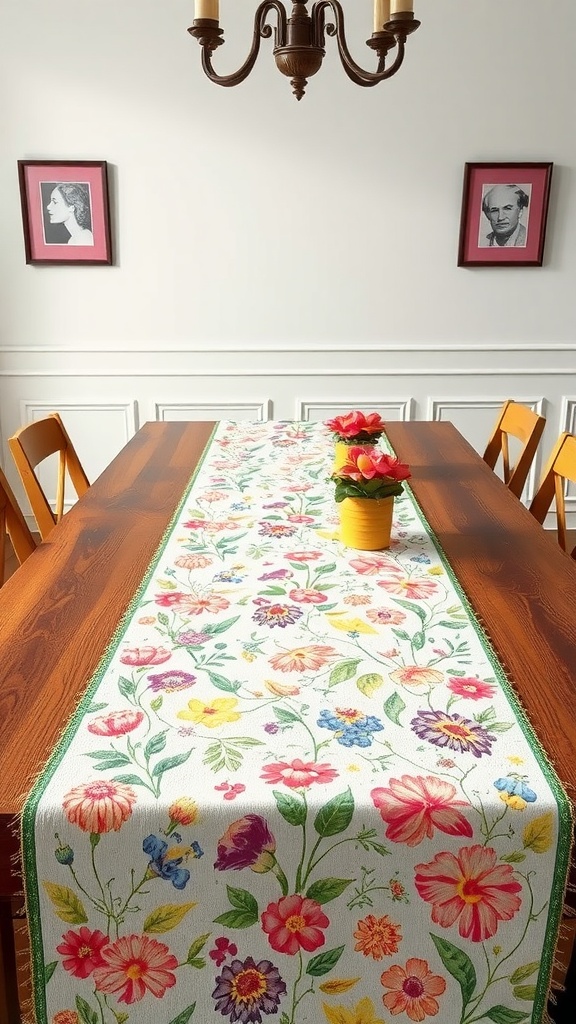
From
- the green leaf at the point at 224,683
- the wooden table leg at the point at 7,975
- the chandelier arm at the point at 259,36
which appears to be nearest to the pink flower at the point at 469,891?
the green leaf at the point at 224,683

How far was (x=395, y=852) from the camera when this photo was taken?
89cm

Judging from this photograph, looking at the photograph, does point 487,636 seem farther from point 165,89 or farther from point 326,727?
point 165,89

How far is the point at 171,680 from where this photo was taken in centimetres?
115

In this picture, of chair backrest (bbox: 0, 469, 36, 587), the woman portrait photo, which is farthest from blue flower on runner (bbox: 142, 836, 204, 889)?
the woman portrait photo

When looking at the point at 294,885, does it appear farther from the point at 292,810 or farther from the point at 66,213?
the point at 66,213

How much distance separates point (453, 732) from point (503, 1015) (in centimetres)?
30

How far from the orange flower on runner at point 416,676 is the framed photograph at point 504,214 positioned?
295 centimetres

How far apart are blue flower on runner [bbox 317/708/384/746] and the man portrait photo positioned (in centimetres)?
312

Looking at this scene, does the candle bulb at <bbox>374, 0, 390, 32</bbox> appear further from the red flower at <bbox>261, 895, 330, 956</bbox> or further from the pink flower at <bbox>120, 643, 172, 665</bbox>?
the red flower at <bbox>261, 895, 330, 956</bbox>

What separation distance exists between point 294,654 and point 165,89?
3.09m

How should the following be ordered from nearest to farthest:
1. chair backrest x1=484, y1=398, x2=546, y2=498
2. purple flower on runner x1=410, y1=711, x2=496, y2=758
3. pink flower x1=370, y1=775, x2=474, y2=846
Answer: pink flower x1=370, y1=775, x2=474, y2=846, purple flower on runner x1=410, y1=711, x2=496, y2=758, chair backrest x1=484, y1=398, x2=546, y2=498

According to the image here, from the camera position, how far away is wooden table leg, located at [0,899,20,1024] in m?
1.23

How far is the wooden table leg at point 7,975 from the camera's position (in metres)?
1.23

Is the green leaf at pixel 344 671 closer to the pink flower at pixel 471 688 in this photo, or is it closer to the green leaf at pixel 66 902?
the pink flower at pixel 471 688
